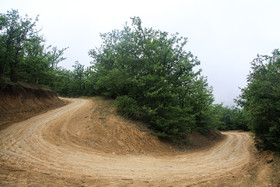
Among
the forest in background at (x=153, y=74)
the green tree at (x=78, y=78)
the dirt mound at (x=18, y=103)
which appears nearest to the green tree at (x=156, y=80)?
the forest in background at (x=153, y=74)

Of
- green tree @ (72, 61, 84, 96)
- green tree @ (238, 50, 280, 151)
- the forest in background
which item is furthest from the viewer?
green tree @ (72, 61, 84, 96)

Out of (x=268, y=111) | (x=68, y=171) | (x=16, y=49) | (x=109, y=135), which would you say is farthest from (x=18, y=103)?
(x=268, y=111)

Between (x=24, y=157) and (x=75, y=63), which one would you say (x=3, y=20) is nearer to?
Result: (x=24, y=157)

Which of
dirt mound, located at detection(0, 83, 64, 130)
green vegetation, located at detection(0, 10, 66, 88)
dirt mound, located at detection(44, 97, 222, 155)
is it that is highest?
green vegetation, located at detection(0, 10, 66, 88)

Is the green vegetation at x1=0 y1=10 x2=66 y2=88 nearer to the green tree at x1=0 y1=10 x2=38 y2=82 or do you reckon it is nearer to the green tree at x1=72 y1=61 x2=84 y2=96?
the green tree at x1=0 y1=10 x2=38 y2=82

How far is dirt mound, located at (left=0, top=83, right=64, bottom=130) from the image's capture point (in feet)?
36.3

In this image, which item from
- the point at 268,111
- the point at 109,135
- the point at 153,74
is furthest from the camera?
the point at 153,74

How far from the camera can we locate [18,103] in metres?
13.0

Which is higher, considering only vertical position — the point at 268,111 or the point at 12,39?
the point at 12,39

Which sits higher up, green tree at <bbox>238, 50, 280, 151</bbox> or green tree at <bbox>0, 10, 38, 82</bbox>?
green tree at <bbox>0, 10, 38, 82</bbox>

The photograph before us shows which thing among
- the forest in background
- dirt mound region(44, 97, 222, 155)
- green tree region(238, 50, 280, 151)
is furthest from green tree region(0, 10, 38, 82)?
green tree region(238, 50, 280, 151)

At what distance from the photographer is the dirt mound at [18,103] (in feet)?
36.3

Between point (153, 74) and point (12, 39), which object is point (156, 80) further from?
point (12, 39)

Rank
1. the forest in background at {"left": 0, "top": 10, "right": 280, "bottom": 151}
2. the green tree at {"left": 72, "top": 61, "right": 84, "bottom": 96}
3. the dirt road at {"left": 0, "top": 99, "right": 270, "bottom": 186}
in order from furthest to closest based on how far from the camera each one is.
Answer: the green tree at {"left": 72, "top": 61, "right": 84, "bottom": 96}, the forest in background at {"left": 0, "top": 10, "right": 280, "bottom": 151}, the dirt road at {"left": 0, "top": 99, "right": 270, "bottom": 186}
